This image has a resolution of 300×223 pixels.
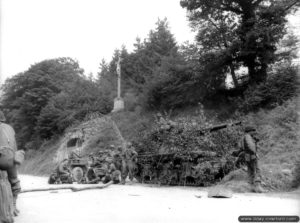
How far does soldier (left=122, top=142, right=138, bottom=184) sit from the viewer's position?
1775 cm

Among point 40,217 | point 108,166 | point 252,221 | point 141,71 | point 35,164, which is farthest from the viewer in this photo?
point 141,71

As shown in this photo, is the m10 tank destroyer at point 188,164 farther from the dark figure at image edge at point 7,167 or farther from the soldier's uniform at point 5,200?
the soldier's uniform at point 5,200

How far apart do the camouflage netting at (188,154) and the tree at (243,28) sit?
11159mm

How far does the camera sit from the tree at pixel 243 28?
86.1ft

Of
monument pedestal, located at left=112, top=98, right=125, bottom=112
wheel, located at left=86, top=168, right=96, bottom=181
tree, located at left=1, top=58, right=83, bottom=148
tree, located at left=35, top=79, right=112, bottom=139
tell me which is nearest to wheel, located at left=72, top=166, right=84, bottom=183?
wheel, located at left=86, top=168, right=96, bottom=181

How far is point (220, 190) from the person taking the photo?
11227mm

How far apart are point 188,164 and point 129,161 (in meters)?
3.51

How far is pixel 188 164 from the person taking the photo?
15.1 meters

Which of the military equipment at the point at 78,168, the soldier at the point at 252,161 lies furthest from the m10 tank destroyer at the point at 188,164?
the military equipment at the point at 78,168

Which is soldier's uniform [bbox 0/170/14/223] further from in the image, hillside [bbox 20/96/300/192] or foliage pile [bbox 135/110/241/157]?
foliage pile [bbox 135/110/241/157]

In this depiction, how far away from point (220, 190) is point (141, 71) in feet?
137

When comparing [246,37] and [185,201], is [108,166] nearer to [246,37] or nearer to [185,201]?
[185,201]

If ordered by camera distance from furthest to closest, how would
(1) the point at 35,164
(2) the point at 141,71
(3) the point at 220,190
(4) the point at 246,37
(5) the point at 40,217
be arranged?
(2) the point at 141,71
(1) the point at 35,164
(4) the point at 246,37
(3) the point at 220,190
(5) the point at 40,217

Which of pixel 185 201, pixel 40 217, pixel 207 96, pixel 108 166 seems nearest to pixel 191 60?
pixel 207 96
